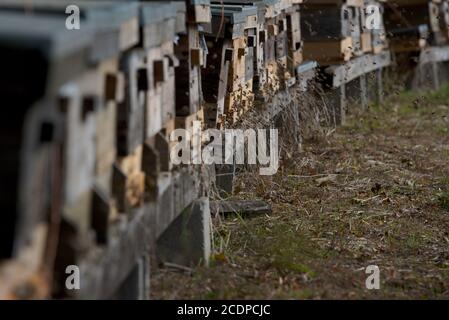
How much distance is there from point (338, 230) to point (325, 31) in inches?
182

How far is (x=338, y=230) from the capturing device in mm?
6699

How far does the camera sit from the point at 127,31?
153 inches

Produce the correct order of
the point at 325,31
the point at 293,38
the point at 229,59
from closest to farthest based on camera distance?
the point at 229,59
the point at 293,38
the point at 325,31

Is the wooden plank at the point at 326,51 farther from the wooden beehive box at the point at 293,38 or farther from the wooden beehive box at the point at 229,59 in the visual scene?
the wooden beehive box at the point at 229,59

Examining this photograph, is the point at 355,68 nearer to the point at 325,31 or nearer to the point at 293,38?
the point at 325,31

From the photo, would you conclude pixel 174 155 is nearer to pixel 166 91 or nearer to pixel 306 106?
pixel 166 91

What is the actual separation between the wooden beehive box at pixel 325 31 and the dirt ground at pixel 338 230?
1079 mm

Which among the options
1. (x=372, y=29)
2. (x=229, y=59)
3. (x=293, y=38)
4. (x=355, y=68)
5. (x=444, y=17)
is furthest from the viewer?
(x=444, y=17)

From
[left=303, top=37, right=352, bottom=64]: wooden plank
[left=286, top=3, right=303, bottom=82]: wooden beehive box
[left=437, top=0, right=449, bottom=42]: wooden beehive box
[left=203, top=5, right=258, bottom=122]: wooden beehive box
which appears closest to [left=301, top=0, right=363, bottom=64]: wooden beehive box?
[left=303, top=37, right=352, bottom=64]: wooden plank

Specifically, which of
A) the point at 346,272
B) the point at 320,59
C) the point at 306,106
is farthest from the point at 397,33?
the point at 346,272

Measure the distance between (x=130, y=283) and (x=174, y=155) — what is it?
98 centimetres

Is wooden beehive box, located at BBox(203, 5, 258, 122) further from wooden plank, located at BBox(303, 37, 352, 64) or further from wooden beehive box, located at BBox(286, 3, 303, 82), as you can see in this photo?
wooden plank, located at BBox(303, 37, 352, 64)

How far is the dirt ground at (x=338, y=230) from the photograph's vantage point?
5320 millimetres

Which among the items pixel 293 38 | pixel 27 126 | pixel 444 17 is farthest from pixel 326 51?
pixel 27 126
